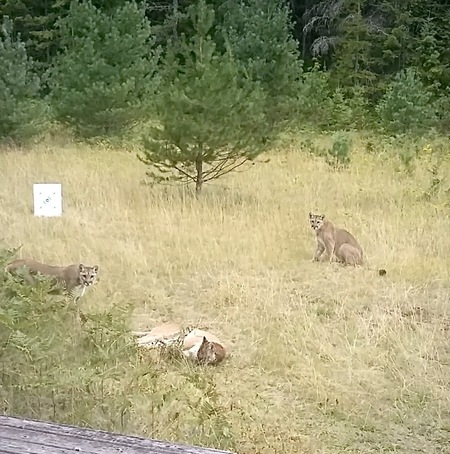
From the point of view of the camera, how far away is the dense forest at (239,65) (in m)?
12.6

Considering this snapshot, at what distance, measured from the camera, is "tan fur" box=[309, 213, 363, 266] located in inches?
243

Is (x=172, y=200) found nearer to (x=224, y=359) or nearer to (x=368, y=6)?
(x=224, y=359)

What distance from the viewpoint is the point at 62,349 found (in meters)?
3.68

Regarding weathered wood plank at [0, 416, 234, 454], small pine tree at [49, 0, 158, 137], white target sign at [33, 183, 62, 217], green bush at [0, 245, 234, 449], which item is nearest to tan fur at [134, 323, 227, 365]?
green bush at [0, 245, 234, 449]

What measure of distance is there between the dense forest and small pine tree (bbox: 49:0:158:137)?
0.8 inches

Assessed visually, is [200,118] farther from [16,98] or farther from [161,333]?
[16,98]

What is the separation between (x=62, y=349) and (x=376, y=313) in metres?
2.28

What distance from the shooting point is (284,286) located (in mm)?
5684

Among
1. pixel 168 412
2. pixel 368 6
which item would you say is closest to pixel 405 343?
pixel 168 412

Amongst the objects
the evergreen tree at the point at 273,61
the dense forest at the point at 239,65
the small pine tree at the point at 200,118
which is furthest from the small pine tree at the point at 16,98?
the small pine tree at the point at 200,118

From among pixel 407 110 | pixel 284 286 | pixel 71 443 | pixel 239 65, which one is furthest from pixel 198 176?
pixel 71 443

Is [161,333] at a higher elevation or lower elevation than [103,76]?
lower

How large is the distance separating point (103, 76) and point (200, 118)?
5.64 metres

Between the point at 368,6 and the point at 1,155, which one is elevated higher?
the point at 368,6
